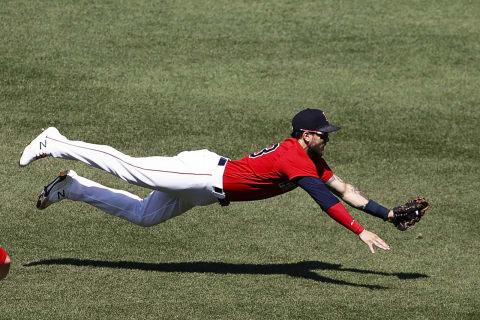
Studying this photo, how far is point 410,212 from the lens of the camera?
1041 cm

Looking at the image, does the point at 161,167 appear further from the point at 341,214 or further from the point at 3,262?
the point at 3,262

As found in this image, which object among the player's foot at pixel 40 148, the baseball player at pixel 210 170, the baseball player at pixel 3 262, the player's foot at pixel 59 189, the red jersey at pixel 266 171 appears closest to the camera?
the baseball player at pixel 3 262

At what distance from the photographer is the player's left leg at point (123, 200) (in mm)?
10438

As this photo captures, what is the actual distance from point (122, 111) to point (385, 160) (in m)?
4.42

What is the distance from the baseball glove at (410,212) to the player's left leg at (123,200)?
213 centimetres

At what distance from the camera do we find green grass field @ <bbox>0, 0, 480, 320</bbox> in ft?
32.7

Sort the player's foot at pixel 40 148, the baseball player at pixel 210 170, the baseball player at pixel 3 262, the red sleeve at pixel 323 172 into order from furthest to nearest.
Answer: the red sleeve at pixel 323 172 < the player's foot at pixel 40 148 < the baseball player at pixel 210 170 < the baseball player at pixel 3 262

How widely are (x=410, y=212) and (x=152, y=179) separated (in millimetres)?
2935

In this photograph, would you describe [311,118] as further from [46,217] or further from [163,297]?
[46,217]

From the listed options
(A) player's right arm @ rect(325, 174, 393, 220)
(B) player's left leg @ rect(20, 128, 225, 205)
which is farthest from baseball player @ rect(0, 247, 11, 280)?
(A) player's right arm @ rect(325, 174, 393, 220)

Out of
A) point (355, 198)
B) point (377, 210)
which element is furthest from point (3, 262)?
point (377, 210)

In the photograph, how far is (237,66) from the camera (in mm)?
16781

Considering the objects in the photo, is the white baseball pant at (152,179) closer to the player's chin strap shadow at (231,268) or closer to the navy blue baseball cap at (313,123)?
the player's chin strap shadow at (231,268)

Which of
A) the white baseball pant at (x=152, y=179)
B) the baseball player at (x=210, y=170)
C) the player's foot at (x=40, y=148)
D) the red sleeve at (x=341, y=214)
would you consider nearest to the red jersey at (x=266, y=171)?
the baseball player at (x=210, y=170)
